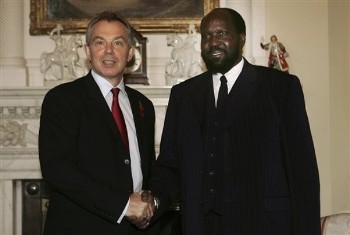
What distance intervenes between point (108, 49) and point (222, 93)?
57 cm

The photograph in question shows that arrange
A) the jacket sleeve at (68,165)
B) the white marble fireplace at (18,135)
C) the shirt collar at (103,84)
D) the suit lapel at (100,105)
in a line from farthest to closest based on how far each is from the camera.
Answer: the white marble fireplace at (18,135) → the shirt collar at (103,84) → the suit lapel at (100,105) → the jacket sleeve at (68,165)

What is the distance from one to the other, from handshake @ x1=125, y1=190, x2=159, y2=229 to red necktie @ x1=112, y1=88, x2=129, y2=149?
236 mm

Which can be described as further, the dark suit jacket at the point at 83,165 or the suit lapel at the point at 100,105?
the suit lapel at the point at 100,105

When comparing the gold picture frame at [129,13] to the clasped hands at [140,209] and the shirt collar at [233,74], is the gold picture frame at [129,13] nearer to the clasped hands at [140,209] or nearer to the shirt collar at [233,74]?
the shirt collar at [233,74]

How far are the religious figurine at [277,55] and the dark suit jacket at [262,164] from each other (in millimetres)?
1751

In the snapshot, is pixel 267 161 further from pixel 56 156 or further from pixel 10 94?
pixel 10 94

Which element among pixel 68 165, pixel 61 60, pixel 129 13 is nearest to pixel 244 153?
pixel 68 165

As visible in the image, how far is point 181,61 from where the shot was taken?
14.1 feet

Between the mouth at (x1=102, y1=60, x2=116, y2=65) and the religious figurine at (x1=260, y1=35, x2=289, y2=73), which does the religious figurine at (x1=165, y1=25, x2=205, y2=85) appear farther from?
the mouth at (x1=102, y1=60, x2=116, y2=65)

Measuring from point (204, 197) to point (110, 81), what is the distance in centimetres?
72

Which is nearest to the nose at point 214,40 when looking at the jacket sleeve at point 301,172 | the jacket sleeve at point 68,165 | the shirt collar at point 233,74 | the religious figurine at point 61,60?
the shirt collar at point 233,74

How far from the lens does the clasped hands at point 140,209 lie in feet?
8.36

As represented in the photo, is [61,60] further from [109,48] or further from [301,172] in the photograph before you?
[301,172]

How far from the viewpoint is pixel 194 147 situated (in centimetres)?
251
